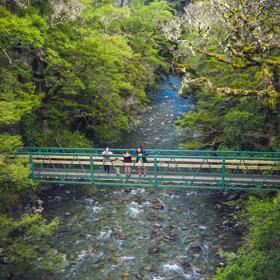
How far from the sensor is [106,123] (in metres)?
31.5

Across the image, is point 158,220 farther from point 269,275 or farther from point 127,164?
point 269,275

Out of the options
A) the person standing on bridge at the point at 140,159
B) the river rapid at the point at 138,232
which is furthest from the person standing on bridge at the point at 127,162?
the river rapid at the point at 138,232

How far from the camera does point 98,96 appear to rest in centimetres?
2973

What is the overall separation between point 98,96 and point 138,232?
39.0 feet

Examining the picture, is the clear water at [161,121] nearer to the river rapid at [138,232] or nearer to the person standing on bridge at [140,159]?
the river rapid at [138,232]

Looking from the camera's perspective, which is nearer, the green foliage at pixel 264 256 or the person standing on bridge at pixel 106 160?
the green foliage at pixel 264 256

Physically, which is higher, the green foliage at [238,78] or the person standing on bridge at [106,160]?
the green foliage at [238,78]

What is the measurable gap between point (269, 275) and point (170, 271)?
18.7ft

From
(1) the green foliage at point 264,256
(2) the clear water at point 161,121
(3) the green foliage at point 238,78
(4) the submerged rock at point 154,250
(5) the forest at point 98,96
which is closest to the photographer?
(1) the green foliage at point 264,256

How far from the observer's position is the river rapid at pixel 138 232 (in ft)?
59.9

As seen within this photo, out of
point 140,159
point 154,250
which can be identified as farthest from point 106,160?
point 154,250

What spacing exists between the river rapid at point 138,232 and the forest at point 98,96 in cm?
121

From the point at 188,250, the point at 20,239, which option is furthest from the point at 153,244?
the point at 20,239

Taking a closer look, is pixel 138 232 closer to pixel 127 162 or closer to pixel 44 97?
pixel 127 162
